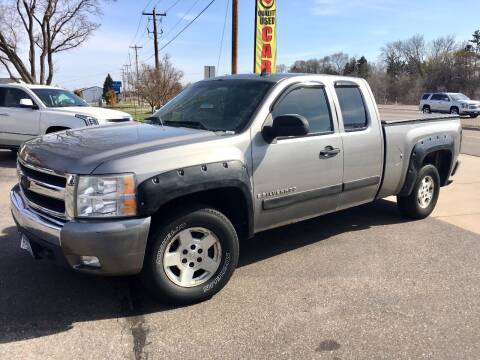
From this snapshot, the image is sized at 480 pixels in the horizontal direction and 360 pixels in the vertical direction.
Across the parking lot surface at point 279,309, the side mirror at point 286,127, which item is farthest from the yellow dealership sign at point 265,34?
the side mirror at point 286,127

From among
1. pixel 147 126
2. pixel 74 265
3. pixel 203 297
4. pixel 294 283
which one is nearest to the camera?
pixel 74 265

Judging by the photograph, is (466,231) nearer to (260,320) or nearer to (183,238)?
(260,320)

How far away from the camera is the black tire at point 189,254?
3.52 m

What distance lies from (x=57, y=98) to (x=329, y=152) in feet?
28.0

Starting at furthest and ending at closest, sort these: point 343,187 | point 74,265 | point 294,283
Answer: point 343,187, point 294,283, point 74,265

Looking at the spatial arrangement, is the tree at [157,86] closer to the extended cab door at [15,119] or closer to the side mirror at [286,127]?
the extended cab door at [15,119]

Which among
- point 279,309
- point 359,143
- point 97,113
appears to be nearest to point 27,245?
point 279,309

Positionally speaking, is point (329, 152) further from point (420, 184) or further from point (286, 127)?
point (420, 184)

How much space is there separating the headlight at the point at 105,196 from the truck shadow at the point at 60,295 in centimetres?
86

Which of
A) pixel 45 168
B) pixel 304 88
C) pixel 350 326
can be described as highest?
pixel 304 88

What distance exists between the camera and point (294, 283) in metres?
4.21

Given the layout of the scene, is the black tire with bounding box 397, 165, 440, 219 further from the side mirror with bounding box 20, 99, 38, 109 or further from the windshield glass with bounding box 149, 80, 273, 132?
the side mirror with bounding box 20, 99, 38, 109

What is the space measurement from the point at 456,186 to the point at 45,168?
25.0ft

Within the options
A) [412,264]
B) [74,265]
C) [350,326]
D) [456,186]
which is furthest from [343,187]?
[456,186]
